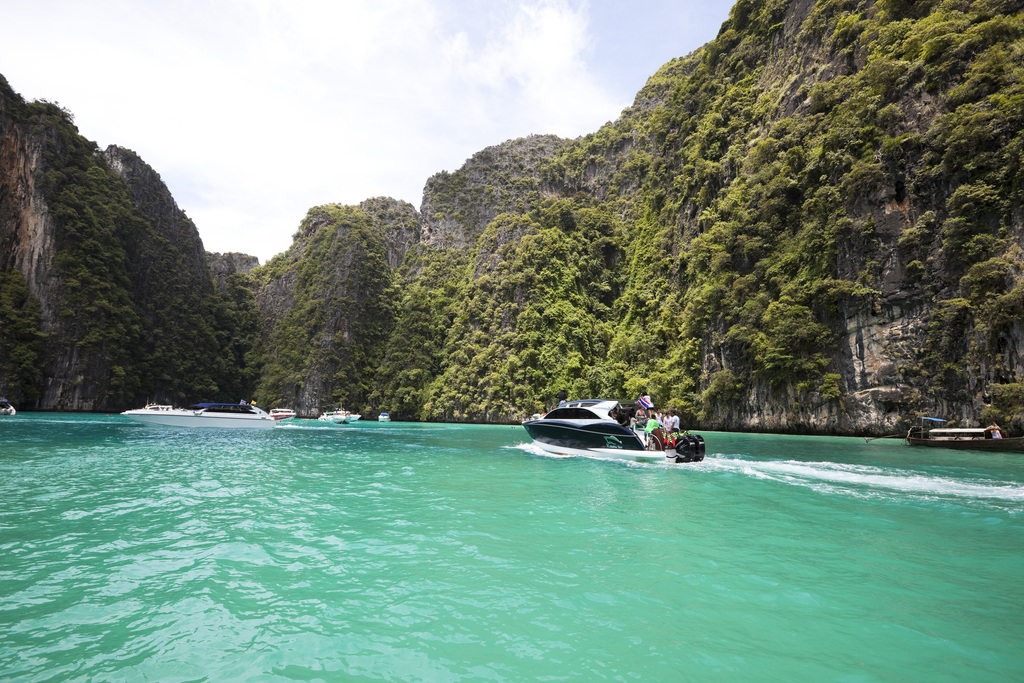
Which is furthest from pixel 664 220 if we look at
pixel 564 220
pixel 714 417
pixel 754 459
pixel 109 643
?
pixel 109 643

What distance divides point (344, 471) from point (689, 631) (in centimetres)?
1391

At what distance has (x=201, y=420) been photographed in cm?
3884

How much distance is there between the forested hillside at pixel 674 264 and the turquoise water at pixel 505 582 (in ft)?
83.1

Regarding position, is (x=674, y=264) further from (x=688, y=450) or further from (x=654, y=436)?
(x=688, y=450)

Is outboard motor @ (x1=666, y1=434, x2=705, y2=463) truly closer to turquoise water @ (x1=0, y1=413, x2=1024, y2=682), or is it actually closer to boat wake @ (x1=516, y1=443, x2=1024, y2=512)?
boat wake @ (x1=516, y1=443, x2=1024, y2=512)

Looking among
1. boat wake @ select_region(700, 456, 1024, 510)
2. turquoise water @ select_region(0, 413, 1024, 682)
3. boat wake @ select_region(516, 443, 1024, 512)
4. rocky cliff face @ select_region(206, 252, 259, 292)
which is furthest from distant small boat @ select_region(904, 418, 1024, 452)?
A: rocky cliff face @ select_region(206, 252, 259, 292)

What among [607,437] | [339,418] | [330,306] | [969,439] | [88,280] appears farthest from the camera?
[330,306]

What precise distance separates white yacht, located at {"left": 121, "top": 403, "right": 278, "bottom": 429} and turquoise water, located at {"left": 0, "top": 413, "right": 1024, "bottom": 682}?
1110 inches

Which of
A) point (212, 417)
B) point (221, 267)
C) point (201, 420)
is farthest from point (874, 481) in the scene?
point (221, 267)

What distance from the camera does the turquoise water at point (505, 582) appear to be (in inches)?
171

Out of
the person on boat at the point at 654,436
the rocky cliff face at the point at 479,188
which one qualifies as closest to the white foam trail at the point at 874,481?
the person on boat at the point at 654,436

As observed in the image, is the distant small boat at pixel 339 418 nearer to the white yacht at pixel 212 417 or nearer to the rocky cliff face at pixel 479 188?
the white yacht at pixel 212 417

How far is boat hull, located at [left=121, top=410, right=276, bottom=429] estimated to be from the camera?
127ft

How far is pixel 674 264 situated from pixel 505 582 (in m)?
59.5
